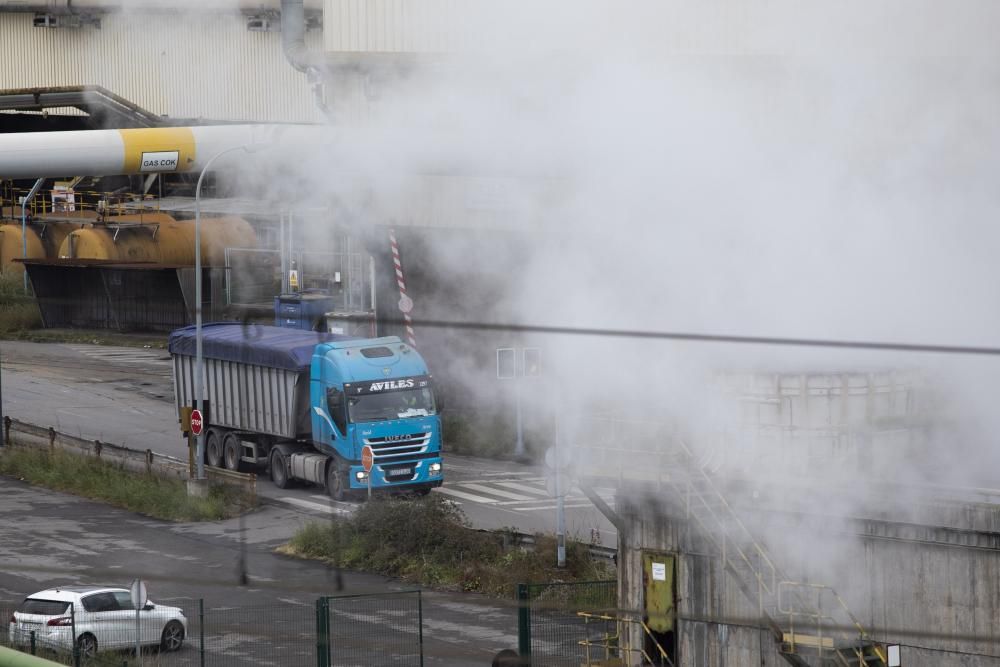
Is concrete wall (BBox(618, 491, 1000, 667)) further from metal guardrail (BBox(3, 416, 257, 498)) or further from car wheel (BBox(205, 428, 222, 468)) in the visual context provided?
car wheel (BBox(205, 428, 222, 468))

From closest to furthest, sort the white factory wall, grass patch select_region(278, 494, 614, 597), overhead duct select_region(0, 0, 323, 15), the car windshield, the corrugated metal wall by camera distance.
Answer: the white factory wall
overhead duct select_region(0, 0, 323, 15)
the corrugated metal wall
the car windshield
grass patch select_region(278, 494, 614, 597)

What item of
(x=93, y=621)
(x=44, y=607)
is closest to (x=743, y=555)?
(x=93, y=621)

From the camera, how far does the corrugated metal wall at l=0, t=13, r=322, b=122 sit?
47.9ft

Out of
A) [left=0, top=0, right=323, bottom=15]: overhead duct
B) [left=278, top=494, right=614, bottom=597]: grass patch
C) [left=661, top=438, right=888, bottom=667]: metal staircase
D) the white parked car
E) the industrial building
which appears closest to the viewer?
the industrial building

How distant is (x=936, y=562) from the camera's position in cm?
1281

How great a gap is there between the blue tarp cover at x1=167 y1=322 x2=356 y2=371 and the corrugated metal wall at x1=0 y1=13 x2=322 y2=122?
9.31m

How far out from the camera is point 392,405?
26.5 metres

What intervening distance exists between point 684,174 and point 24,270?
131ft

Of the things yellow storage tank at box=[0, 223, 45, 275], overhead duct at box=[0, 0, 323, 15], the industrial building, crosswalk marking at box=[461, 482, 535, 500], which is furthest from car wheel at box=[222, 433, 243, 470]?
yellow storage tank at box=[0, 223, 45, 275]

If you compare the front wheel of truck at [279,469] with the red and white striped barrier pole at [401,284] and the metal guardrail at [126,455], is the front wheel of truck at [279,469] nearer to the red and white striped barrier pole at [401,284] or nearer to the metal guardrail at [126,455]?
the metal guardrail at [126,455]

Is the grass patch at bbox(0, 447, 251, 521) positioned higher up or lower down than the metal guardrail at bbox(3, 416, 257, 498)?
lower down

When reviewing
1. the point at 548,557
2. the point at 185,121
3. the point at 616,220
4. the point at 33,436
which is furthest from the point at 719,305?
the point at 33,436

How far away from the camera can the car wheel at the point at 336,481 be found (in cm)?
2656

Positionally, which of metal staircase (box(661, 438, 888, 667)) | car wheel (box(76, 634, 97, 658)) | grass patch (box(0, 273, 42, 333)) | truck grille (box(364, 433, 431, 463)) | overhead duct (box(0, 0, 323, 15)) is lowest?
car wheel (box(76, 634, 97, 658))
